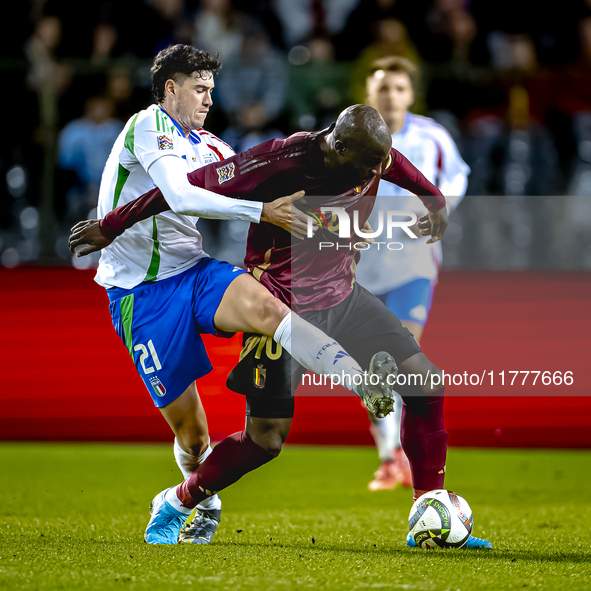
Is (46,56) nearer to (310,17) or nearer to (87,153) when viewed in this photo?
(87,153)

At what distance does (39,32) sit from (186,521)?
6987 millimetres

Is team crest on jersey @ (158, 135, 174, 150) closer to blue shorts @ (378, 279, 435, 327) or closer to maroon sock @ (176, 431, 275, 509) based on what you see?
maroon sock @ (176, 431, 275, 509)

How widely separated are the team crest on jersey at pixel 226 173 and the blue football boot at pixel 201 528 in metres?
1.47

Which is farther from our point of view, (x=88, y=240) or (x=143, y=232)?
(x=143, y=232)

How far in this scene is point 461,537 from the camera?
3322 millimetres

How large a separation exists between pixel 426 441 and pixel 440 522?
0.33 meters

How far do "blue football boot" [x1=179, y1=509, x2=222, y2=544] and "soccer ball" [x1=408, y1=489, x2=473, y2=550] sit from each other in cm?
88

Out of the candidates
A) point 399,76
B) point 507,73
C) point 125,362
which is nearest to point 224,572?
point 399,76

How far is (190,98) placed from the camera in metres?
3.75

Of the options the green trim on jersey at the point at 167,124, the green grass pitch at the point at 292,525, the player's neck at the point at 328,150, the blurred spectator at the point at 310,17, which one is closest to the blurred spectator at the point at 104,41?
the blurred spectator at the point at 310,17

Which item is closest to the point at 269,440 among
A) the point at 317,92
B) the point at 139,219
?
the point at 139,219

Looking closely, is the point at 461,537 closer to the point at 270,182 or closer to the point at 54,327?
the point at 270,182

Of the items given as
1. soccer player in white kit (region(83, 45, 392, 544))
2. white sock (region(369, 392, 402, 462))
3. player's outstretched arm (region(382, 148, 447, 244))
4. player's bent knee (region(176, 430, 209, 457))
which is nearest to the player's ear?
soccer player in white kit (region(83, 45, 392, 544))

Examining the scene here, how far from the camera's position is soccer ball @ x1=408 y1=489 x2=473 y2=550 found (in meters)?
3.31
